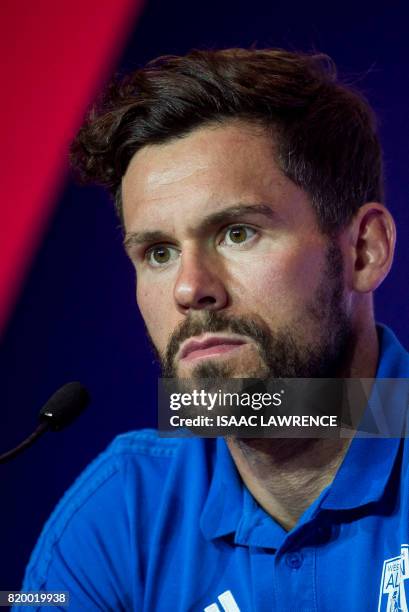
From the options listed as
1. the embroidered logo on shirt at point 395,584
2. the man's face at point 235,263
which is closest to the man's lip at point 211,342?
the man's face at point 235,263

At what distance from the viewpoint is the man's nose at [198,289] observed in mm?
1122

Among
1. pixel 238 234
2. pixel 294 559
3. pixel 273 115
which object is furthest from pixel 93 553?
pixel 273 115

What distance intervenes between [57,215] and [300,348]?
695 mm

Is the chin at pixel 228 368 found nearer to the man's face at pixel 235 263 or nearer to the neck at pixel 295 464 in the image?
the man's face at pixel 235 263

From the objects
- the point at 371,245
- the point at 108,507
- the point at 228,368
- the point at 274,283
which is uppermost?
the point at 371,245

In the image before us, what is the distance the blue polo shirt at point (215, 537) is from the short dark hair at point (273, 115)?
0.27 m

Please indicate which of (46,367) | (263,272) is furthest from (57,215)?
(263,272)

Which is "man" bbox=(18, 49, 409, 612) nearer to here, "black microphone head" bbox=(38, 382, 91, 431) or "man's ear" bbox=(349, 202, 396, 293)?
"man's ear" bbox=(349, 202, 396, 293)

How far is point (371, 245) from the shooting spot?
1286 millimetres

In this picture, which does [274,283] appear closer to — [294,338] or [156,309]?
[294,338]

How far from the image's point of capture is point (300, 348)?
1189mm

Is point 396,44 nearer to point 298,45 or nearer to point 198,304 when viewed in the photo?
point 298,45

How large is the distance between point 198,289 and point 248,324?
0.09 meters

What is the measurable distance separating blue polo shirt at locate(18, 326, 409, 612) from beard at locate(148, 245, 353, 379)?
9 centimetres
